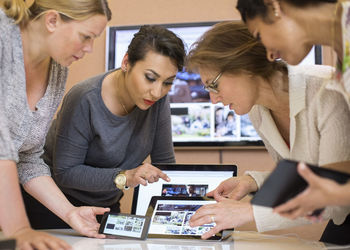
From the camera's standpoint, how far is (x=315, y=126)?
4.42 feet

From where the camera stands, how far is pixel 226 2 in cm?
262

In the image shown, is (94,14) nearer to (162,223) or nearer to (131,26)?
(162,223)

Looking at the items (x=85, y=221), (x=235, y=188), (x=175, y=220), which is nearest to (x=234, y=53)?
(x=235, y=188)

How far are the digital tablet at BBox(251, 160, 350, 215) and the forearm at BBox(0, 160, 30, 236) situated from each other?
616mm

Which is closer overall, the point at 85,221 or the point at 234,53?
the point at 234,53

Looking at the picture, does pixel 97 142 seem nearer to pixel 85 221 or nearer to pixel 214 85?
pixel 85 221

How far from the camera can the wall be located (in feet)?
8.26

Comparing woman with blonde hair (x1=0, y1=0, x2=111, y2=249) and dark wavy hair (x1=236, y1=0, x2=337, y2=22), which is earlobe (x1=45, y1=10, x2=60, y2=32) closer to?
A: woman with blonde hair (x1=0, y1=0, x2=111, y2=249)

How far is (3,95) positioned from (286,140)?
93 centimetres

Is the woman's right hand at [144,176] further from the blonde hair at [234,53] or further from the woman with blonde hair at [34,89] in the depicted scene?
the blonde hair at [234,53]

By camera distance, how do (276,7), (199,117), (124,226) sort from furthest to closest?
(199,117) < (124,226) < (276,7)

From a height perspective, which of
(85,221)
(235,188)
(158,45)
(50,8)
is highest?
(50,8)

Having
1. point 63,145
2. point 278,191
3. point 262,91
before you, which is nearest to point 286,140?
point 262,91

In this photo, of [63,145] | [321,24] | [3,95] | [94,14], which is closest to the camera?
[321,24]
